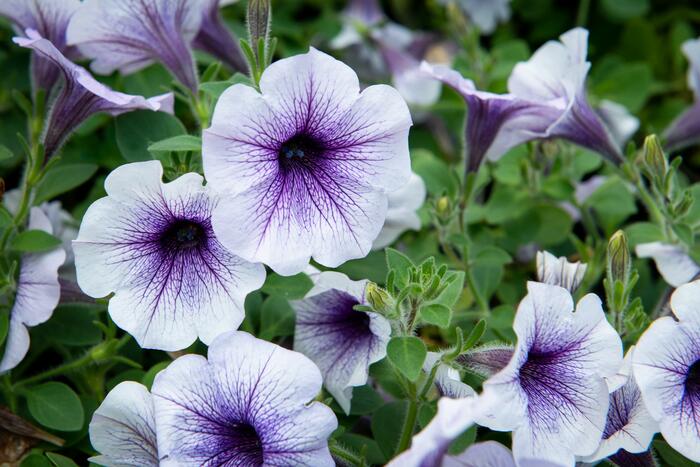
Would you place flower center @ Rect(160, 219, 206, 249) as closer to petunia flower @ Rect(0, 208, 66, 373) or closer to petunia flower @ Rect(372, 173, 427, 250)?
petunia flower @ Rect(0, 208, 66, 373)

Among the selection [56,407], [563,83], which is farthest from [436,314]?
[56,407]

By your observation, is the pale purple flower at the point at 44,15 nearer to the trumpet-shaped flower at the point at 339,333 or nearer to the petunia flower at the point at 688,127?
the trumpet-shaped flower at the point at 339,333

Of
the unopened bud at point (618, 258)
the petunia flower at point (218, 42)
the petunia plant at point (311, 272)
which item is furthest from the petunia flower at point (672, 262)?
the petunia flower at point (218, 42)

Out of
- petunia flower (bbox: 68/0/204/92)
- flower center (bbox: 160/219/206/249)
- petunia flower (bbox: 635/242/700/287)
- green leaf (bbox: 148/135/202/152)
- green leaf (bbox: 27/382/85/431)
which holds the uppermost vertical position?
petunia flower (bbox: 68/0/204/92)

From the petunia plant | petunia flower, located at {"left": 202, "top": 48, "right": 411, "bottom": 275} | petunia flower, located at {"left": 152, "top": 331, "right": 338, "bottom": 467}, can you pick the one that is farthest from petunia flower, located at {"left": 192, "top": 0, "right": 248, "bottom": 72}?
petunia flower, located at {"left": 152, "top": 331, "right": 338, "bottom": 467}

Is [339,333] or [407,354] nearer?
[407,354]

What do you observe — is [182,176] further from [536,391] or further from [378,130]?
[536,391]

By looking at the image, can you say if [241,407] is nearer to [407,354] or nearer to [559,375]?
[407,354]
